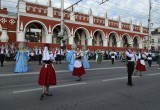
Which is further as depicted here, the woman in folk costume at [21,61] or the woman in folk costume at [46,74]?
the woman in folk costume at [21,61]

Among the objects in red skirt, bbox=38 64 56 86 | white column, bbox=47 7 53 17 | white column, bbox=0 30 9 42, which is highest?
white column, bbox=47 7 53 17

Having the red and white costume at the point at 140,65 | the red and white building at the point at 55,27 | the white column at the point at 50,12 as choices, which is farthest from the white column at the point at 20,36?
the red and white costume at the point at 140,65

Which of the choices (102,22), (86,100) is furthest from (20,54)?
(102,22)

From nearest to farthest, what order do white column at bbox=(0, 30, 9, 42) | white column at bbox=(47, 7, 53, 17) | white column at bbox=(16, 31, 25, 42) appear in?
white column at bbox=(0, 30, 9, 42), white column at bbox=(16, 31, 25, 42), white column at bbox=(47, 7, 53, 17)

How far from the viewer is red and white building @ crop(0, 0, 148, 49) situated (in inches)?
1289

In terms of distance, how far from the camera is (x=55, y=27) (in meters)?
38.7

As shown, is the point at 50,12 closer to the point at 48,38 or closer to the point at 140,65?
the point at 48,38

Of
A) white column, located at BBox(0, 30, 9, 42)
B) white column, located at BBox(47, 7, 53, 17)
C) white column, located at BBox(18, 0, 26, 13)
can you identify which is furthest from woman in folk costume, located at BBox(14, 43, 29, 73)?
white column, located at BBox(47, 7, 53, 17)

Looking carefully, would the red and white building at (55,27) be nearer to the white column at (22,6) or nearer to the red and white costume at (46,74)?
the white column at (22,6)

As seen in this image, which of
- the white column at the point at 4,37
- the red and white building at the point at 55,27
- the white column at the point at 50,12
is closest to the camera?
the white column at the point at 4,37

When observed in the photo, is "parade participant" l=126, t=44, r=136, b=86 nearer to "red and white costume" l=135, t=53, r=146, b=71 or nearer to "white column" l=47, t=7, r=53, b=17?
"red and white costume" l=135, t=53, r=146, b=71

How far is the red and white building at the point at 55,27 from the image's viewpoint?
3275 centimetres

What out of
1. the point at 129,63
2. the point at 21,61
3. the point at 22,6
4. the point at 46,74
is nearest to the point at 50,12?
the point at 22,6

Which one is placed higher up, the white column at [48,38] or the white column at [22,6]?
the white column at [22,6]
